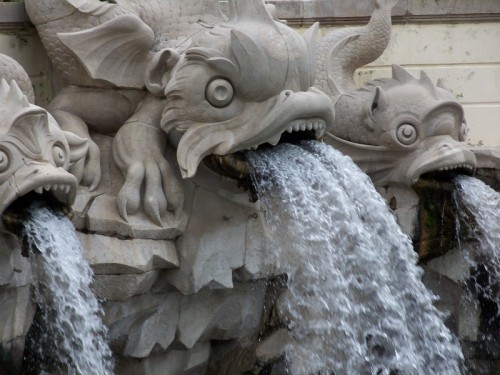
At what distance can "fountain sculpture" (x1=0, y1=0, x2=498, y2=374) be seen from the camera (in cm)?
728

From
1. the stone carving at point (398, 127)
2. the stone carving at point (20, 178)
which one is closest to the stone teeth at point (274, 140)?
the stone carving at point (20, 178)

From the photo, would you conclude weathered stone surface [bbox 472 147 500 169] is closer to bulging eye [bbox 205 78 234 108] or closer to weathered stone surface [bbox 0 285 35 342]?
bulging eye [bbox 205 78 234 108]

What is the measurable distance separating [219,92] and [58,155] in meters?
0.88

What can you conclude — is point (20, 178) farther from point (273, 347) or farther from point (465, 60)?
point (465, 60)

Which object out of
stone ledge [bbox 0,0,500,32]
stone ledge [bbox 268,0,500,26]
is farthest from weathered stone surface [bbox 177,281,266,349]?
stone ledge [bbox 268,0,500,26]

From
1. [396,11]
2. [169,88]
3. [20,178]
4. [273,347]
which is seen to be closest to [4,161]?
[20,178]

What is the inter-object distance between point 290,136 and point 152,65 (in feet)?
2.44

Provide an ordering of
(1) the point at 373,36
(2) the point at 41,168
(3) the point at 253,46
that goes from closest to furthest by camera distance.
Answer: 1. (2) the point at 41,168
2. (3) the point at 253,46
3. (1) the point at 373,36

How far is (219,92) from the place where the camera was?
291 inches

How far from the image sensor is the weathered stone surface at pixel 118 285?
7156mm

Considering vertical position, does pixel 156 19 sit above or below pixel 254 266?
above

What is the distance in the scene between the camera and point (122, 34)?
759cm

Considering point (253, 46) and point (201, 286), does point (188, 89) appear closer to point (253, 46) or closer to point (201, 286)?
point (253, 46)

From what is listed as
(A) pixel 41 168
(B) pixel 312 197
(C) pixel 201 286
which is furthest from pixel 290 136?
(A) pixel 41 168
